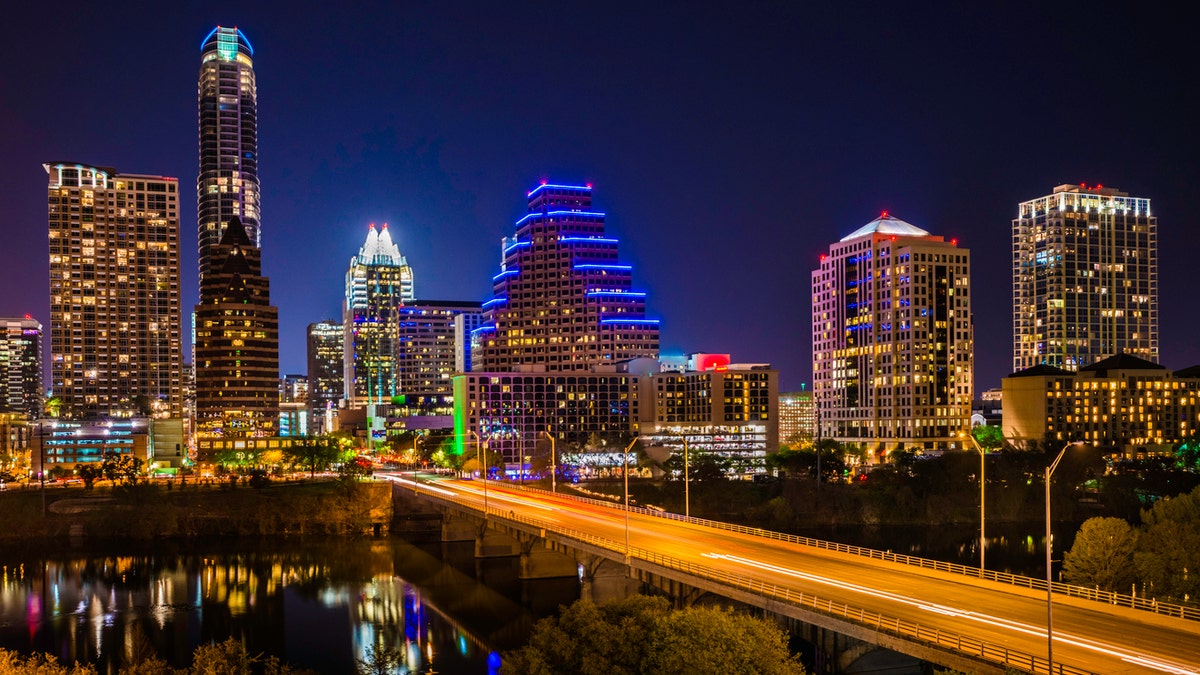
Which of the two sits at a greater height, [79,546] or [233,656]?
[233,656]

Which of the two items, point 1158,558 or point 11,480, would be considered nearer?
point 1158,558

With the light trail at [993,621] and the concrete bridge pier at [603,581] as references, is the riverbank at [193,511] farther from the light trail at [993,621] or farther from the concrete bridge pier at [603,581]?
the light trail at [993,621]

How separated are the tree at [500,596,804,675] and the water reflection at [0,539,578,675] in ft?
69.8

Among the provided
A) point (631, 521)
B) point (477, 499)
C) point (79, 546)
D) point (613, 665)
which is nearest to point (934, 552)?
point (631, 521)

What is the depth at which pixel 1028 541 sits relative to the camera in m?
128

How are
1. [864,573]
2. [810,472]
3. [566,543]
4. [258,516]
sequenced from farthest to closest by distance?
[810,472], [258,516], [566,543], [864,573]

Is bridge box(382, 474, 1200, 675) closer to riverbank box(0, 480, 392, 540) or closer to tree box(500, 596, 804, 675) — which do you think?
tree box(500, 596, 804, 675)

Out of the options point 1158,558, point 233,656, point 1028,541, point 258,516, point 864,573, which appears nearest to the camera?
point 233,656

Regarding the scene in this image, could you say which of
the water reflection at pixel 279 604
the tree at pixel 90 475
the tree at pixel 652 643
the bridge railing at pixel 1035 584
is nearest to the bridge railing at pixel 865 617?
the tree at pixel 652 643

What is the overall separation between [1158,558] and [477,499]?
74143mm

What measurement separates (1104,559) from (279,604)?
223 ft

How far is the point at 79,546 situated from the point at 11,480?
54.0 meters

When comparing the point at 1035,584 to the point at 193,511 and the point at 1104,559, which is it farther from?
the point at 193,511

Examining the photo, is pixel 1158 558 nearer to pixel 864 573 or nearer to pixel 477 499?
pixel 864 573
